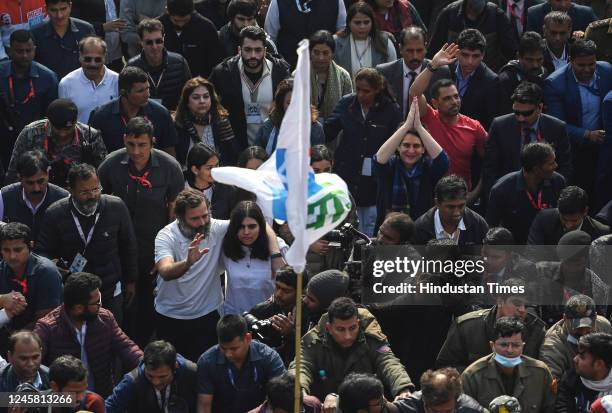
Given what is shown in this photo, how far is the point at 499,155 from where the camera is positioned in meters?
14.3

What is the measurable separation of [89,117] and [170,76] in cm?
93

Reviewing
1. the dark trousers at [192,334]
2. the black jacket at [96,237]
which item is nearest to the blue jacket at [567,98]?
the dark trousers at [192,334]

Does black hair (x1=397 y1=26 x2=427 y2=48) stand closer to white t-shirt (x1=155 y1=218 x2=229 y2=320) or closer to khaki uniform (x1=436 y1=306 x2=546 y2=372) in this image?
white t-shirt (x1=155 y1=218 x2=229 y2=320)

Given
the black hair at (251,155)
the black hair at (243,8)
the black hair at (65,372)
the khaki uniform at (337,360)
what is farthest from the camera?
the black hair at (243,8)

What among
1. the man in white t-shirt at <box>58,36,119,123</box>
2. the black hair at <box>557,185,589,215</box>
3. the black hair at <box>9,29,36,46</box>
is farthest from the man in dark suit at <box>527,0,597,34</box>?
the black hair at <box>9,29,36,46</box>

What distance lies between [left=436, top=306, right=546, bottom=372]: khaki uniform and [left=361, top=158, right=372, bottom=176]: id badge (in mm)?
2587

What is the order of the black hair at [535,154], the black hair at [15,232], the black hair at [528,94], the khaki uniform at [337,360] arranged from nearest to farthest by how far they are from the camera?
the khaki uniform at [337,360]
the black hair at [15,232]
the black hair at [535,154]
the black hair at [528,94]

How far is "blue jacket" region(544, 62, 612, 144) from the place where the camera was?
14.9 m

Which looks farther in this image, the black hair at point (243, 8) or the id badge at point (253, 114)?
the black hair at point (243, 8)

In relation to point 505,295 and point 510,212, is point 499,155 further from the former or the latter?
point 505,295

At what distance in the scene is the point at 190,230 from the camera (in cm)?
1288

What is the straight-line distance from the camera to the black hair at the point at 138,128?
1362 cm

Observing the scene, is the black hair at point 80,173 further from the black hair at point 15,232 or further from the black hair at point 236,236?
the black hair at point 236,236

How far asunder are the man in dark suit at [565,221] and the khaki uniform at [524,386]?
5.51 ft
